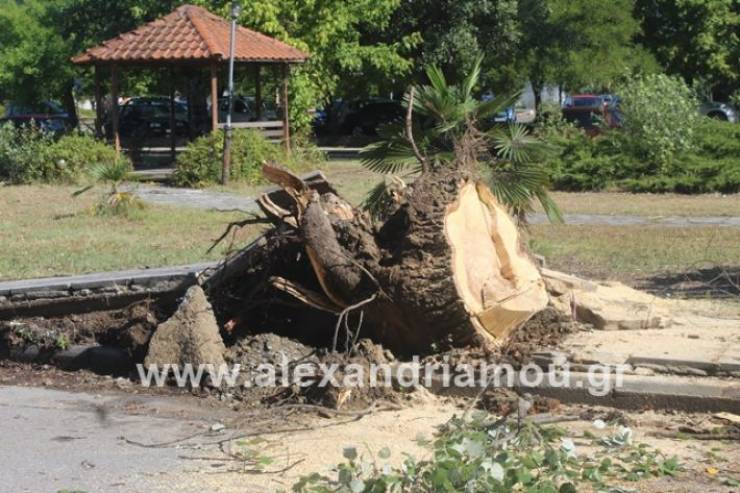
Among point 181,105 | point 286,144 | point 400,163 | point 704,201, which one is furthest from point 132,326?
point 181,105

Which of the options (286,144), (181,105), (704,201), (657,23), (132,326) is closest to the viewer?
(132,326)

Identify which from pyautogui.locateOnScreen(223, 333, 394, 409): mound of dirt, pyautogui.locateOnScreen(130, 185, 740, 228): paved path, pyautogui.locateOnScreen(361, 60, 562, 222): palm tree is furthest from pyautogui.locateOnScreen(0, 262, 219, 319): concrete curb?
pyautogui.locateOnScreen(130, 185, 740, 228): paved path

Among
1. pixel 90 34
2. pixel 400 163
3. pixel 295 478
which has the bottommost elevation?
pixel 295 478

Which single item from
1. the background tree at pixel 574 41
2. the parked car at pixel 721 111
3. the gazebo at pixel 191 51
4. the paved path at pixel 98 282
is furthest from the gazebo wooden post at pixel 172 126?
the parked car at pixel 721 111

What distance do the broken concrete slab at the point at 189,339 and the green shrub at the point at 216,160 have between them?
15.5 m

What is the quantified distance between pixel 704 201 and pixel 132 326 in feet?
44.4

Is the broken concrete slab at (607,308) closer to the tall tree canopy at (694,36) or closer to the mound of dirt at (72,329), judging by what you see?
the mound of dirt at (72,329)

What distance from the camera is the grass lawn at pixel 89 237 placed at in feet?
41.2

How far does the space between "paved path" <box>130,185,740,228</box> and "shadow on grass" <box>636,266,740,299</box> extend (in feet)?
12.8

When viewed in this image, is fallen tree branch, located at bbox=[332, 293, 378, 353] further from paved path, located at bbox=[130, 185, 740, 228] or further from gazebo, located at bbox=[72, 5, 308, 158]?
gazebo, located at bbox=[72, 5, 308, 158]

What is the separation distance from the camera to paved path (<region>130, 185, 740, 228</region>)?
16.8m

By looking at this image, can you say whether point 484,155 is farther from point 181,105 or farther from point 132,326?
point 181,105

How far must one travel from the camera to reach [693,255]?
1297 cm

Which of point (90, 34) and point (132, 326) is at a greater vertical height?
point (90, 34)
